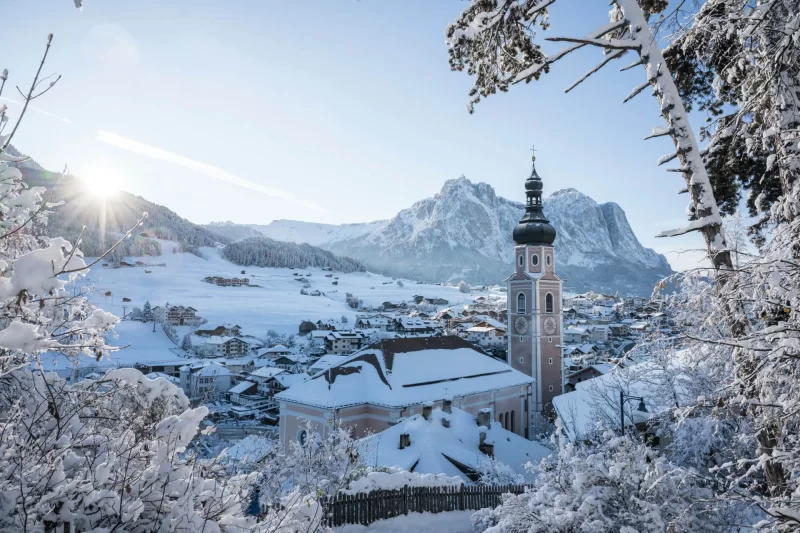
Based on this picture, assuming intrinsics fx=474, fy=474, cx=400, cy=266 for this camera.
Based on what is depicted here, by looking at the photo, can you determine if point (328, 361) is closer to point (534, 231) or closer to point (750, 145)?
point (534, 231)

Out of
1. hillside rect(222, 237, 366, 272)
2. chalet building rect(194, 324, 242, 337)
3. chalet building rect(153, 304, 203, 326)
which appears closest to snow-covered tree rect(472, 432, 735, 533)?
chalet building rect(194, 324, 242, 337)

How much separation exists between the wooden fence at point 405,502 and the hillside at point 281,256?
154217 mm

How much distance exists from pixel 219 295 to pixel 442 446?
100 m

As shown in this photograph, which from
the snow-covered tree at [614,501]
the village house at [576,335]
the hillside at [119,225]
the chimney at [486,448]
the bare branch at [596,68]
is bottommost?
→ the village house at [576,335]

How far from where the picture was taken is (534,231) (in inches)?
1361

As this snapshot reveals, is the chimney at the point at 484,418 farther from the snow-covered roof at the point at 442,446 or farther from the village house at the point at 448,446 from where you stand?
the snow-covered roof at the point at 442,446

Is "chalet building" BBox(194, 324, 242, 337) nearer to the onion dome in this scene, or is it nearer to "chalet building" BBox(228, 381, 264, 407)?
"chalet building" BBox(228, 381, 264, 407)

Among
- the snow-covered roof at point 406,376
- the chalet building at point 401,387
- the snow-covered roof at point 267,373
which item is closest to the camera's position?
the chalet building at point 401,387

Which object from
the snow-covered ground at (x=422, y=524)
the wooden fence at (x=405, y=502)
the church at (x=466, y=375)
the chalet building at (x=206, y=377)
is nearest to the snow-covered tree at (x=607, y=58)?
the wooden fence at (x=405, y=502)

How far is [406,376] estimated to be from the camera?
26.9 meters

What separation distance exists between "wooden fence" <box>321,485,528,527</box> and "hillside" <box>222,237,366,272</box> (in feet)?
506

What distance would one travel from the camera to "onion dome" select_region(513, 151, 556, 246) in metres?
34.6

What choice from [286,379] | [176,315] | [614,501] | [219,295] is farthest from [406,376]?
[219,295]

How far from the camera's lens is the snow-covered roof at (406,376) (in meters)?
24.5
